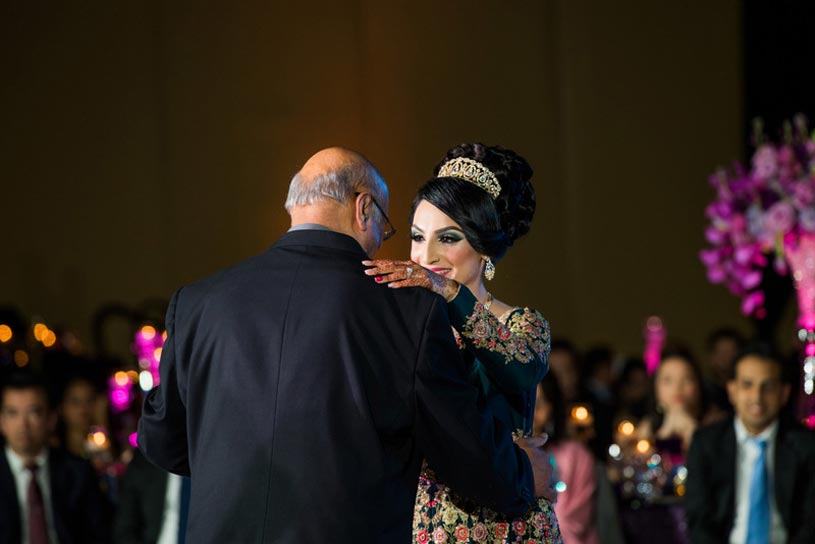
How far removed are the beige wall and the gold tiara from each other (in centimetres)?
546

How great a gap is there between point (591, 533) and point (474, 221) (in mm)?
2617

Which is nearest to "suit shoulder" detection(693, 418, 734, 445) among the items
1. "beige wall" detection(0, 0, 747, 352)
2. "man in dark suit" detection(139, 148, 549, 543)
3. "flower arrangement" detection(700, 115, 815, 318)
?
"flower arrangement" detection(700, 115, 815, 318)

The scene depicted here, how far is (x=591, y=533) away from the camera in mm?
5801

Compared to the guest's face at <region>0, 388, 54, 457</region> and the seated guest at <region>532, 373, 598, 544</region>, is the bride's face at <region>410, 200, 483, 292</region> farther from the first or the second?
the guest's face at <region>0, 388, 54, 457</region>

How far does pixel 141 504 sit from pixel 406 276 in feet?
10.1

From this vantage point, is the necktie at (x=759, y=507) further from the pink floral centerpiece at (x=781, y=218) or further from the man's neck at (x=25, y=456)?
the man's neck at (x=25, y=456)

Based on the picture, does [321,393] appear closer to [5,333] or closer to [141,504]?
[141,504]

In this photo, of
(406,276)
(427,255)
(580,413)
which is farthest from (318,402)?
(580,413)

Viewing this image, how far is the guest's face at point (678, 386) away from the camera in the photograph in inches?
295

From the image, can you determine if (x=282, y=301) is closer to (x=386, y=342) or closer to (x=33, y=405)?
(x=386, y=342)

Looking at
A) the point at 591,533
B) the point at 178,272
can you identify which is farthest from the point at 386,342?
the point at 178,272

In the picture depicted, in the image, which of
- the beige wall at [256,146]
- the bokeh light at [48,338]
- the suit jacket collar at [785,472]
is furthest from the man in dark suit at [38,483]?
the bokeh light at [48,338]

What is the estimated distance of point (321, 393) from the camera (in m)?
2.95

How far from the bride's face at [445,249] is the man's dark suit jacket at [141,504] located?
8.39 ft
